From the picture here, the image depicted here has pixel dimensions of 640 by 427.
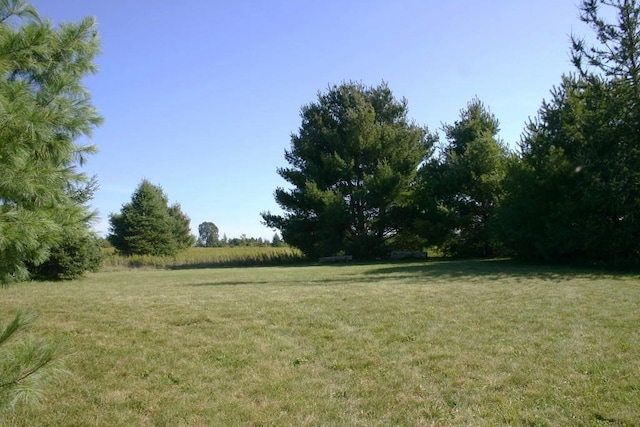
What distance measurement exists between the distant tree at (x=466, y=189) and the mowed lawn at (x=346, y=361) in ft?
61.9

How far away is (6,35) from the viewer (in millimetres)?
3186

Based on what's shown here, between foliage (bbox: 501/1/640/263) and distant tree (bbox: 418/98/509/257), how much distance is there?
23.7ft

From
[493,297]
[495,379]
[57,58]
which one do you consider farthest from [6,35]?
[493,297]

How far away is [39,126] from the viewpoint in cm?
309

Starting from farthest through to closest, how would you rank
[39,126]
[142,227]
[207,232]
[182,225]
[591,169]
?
[207,232]
[182,225]
[142,227]
[591,169]
[39,126]

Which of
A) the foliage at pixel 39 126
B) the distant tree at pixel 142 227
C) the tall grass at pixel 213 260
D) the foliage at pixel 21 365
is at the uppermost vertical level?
the distant tree at pixel 142 227

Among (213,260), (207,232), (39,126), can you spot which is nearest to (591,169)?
(39,126)

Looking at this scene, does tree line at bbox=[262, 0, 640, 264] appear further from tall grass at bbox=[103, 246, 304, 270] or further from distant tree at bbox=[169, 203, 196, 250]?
distant tree at bbox=[169, 203, 196, 250]

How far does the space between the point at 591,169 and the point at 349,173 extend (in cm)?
1697

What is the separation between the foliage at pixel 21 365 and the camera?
2.53 meters

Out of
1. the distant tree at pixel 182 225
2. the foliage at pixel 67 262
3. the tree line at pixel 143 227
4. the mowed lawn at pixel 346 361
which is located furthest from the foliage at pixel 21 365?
the distant tree at pixel 182 225

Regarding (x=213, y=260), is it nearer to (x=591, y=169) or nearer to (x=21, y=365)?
(x=591, y=169)

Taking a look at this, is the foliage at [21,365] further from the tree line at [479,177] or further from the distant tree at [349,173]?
the distant tree at [349,173]

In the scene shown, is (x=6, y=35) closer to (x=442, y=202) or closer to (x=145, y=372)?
(x=145, y=372)
